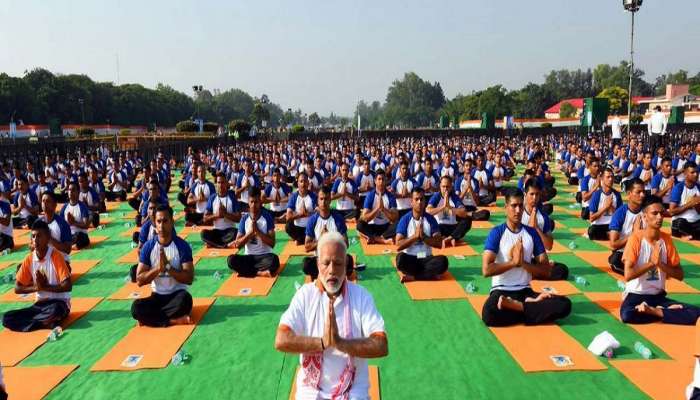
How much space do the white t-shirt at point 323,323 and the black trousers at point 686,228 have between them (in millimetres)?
8706

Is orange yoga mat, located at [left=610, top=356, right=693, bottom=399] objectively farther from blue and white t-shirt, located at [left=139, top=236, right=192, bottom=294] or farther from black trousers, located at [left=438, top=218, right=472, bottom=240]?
black trousers, located at [left=438, top=218, right=472, bottom=240]

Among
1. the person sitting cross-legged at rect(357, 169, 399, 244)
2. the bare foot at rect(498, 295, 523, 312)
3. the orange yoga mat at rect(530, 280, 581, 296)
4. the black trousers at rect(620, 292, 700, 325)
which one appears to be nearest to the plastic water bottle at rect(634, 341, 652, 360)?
the black trousers at rect(620, 292, 700, 325)

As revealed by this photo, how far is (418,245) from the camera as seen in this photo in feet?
23.2

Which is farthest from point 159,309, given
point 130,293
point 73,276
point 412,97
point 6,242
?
point 412,97

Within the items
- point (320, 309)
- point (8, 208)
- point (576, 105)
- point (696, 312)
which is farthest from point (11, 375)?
point (576, 105)

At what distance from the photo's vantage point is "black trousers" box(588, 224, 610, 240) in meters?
9.03

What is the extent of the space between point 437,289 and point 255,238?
2817mm

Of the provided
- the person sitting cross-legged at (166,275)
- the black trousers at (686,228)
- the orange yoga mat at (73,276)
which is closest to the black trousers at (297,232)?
the orange yoga mat at (73,276)

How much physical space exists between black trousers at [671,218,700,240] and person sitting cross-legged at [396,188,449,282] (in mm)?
5171

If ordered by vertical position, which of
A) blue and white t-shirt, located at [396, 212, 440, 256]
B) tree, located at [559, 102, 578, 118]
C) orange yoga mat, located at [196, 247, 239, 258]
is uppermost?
tree, located at [559, 102, 578, 118]

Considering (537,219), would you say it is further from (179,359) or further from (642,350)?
(179,359)

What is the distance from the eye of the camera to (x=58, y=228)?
714 cm

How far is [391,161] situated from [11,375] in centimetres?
1411

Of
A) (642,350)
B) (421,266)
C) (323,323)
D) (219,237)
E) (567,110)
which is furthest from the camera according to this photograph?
(567,110)
